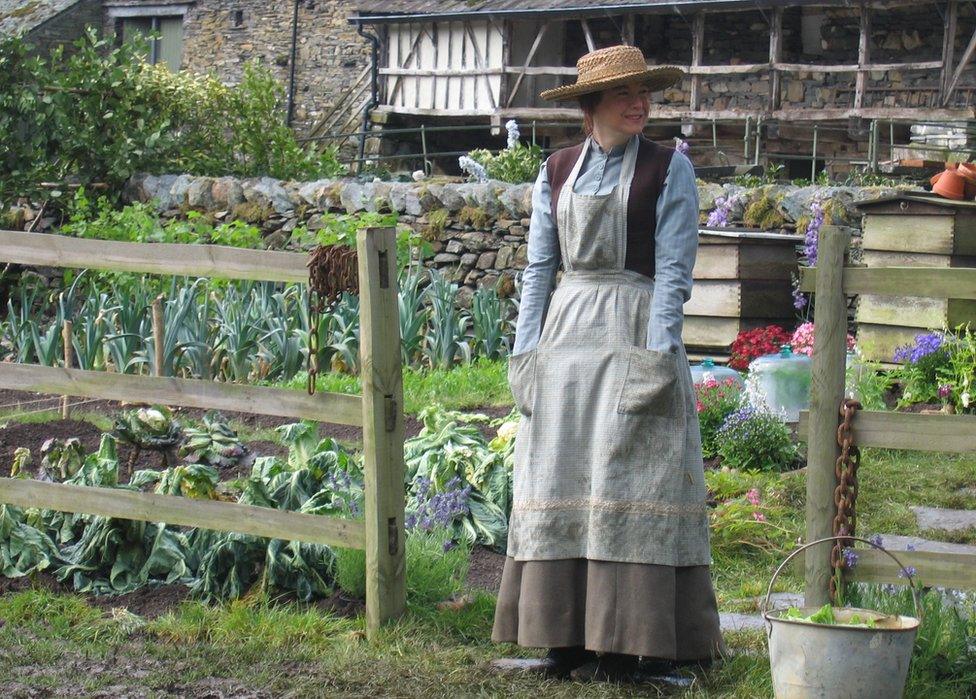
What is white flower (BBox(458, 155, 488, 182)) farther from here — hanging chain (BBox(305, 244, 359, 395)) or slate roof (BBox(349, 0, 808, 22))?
slate roof (BBox(349, 0, 808, 22))

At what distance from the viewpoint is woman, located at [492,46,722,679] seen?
362 cm

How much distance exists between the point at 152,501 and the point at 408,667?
1072 mm

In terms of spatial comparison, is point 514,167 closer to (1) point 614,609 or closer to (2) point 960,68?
(2) point 960,68

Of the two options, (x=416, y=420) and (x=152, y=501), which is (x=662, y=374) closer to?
(x=152, y=501)

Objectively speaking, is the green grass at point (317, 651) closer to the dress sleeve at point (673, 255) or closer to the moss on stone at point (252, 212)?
the dress sleeve at point (673, 255)

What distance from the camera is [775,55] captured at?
68.1 ft

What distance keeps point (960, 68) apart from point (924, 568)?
17208 mm

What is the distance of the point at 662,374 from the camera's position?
361 centimetres

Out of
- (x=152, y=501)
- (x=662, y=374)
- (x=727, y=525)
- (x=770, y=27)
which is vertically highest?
(x=770, y=27)

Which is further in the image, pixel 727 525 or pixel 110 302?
pixel 110 302

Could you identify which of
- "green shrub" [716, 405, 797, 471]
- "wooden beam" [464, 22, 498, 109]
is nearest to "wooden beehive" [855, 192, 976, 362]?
"green shrub" [716, 405, 797, 471]

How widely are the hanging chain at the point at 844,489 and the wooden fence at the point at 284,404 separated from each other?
1.27 meters

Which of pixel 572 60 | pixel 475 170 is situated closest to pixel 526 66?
pixel 572 60

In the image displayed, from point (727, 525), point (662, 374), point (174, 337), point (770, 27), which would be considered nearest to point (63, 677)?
point (662, 374)
